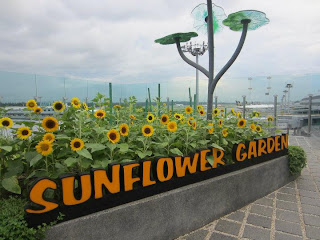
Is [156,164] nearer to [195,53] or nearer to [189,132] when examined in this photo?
[189,132]

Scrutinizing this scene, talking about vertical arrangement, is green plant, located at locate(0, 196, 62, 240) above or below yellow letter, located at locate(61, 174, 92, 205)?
below

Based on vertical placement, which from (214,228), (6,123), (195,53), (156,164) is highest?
(195,53)

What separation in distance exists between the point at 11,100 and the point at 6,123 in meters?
5.84

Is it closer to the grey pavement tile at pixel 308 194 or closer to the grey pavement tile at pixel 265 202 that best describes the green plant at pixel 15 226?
the grey pavement tile at pixel 265 202

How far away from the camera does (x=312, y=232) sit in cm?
218

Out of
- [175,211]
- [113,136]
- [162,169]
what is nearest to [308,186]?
[175,211]

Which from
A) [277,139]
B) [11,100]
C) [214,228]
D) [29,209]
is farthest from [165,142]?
[11,100]

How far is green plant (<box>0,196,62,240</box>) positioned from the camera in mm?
1352

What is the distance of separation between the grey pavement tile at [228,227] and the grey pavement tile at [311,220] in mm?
716

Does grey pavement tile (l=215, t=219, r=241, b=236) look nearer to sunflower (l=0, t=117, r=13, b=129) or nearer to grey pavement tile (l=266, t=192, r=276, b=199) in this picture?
grey pavement tile (l=266, t=192, r=276, b=199)

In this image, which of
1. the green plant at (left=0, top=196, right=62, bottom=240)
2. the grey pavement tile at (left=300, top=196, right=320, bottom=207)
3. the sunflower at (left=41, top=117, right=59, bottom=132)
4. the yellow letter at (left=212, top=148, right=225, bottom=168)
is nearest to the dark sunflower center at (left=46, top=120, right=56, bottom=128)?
the sunflower at (left=41, top=117, right=59, bottom=132)

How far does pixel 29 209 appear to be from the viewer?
145cm

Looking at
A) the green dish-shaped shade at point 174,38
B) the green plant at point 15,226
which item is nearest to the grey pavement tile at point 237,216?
the green plant at point 15,226

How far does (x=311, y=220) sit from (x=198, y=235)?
1.22 meters
